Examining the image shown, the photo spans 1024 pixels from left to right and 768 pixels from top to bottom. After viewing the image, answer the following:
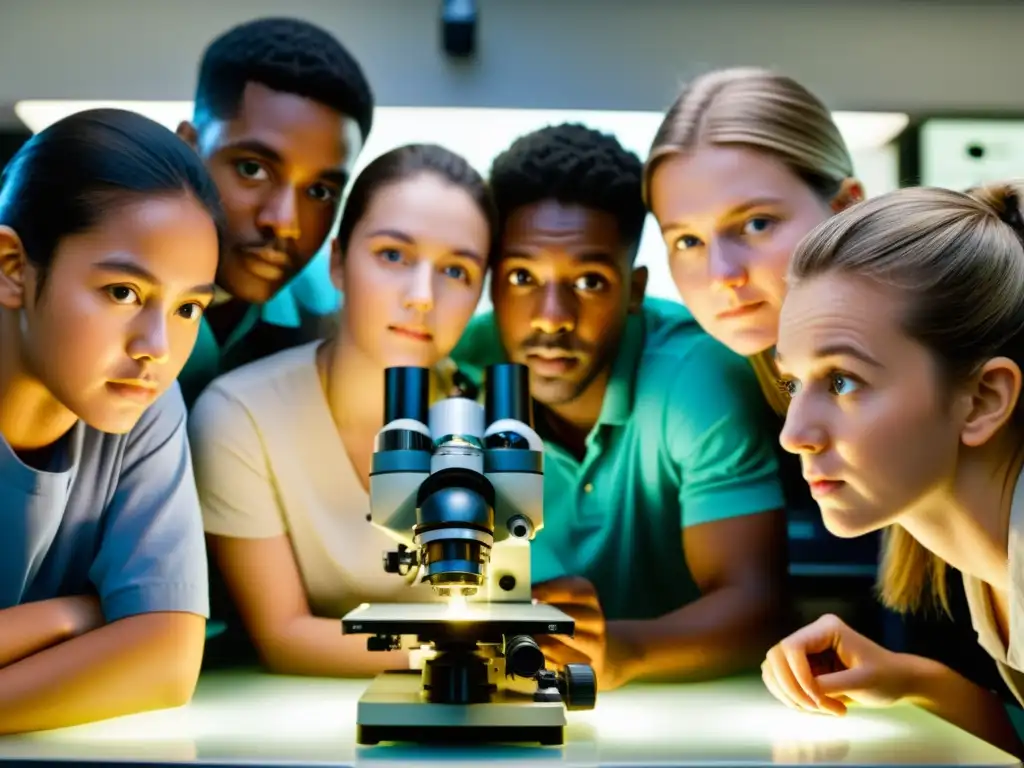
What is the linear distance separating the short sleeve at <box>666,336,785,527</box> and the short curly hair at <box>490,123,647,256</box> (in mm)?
312

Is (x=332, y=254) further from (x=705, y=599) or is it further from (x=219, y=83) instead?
(x=705, y=599)

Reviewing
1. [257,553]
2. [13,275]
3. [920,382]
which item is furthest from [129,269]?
[920,382]

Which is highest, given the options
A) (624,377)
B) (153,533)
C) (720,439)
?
(624,377)

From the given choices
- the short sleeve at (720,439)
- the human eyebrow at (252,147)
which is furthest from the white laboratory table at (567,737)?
the human eyebrow at (252,147)

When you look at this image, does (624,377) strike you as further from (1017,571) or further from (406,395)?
(1017,571)

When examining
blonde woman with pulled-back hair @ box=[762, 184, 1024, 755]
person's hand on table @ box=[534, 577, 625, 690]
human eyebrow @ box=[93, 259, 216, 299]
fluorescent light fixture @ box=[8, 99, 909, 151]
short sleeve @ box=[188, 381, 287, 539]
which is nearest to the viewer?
blonde woman with pulled-back hair @ box=[762, 184, 1024, 755]

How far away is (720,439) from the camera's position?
2.10 m

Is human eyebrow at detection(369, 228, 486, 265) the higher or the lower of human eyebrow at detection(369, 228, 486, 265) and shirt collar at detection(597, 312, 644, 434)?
the higher

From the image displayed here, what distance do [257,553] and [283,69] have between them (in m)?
0.99

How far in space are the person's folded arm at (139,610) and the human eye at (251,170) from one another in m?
0.47

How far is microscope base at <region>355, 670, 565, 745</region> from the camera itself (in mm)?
1373

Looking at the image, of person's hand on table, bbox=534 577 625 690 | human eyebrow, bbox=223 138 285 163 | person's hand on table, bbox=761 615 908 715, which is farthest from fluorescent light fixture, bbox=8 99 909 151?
person's hand on table, bbox=761 615 908 715

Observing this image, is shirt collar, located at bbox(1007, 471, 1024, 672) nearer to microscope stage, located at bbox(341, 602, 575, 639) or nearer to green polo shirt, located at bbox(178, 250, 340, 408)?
microscope stage, located at bbox(341, 602, 575, 639)

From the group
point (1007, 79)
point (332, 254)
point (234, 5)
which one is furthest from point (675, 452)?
point (234, 5)
